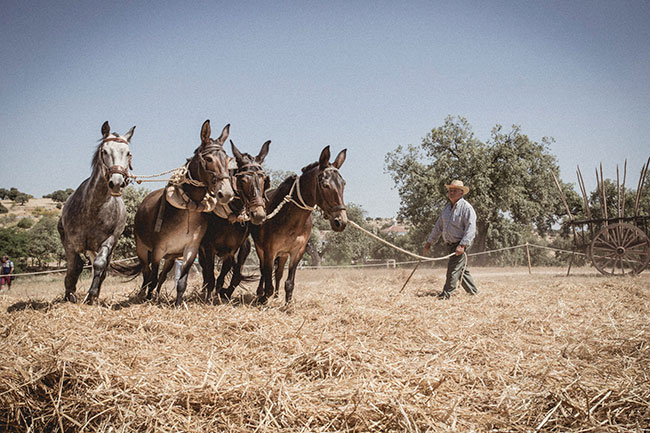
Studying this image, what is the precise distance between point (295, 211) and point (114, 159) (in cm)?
229

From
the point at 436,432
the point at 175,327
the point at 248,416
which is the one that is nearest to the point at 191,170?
the point at 175,327

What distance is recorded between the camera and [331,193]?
15.3 ft

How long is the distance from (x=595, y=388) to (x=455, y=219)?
192 inches

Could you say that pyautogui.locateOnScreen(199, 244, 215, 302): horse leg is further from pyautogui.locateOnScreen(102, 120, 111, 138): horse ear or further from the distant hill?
the distant hill

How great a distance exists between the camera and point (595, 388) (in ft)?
7.34

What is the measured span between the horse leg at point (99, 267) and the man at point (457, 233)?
5.06 meters

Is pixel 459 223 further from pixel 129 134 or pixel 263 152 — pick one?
pixel 129 134

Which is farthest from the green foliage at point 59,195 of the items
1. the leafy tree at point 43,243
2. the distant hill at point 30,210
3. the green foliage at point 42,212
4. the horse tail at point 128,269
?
the horse tail at point 128,269

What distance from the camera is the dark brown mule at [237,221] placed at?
4.69 m

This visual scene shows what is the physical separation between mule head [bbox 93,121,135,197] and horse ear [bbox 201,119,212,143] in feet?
2.83

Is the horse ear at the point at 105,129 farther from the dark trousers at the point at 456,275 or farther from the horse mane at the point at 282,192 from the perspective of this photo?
the dark trousers at the point at 456,275

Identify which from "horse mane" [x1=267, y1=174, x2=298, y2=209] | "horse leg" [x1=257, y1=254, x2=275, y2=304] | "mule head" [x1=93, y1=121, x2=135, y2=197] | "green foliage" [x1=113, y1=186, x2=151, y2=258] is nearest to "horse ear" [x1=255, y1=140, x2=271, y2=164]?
"horse mane" [x1=267, y1=174, x2=298, y2=209]

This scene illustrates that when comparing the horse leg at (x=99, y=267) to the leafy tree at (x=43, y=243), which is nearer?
the horse leg at (x=99, y=267)

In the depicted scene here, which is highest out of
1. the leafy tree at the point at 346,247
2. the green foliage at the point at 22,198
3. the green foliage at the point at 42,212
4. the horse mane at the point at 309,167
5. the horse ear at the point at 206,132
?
the green foliage at the point at 22,198
